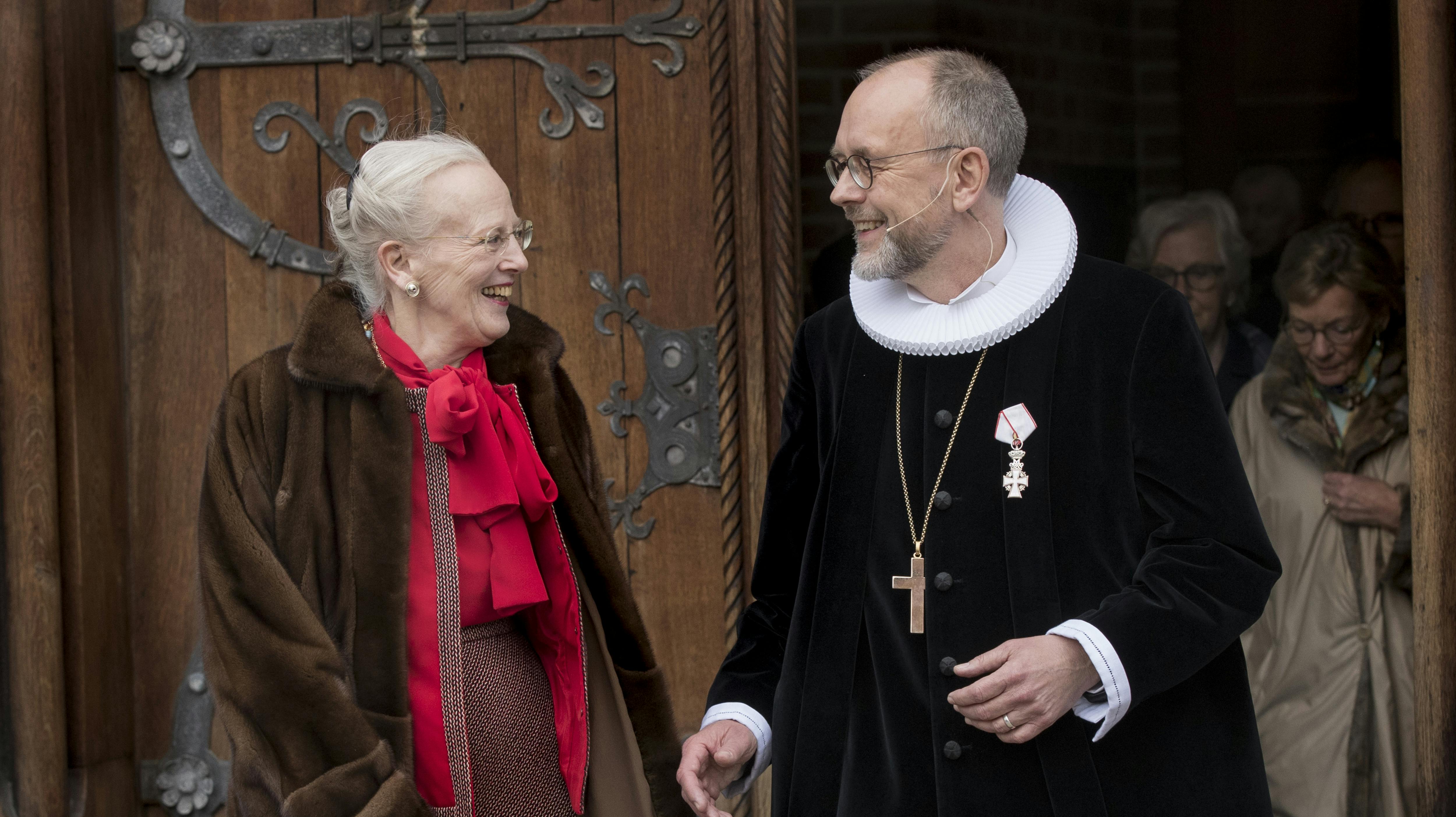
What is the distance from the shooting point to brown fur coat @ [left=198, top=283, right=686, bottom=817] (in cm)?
198

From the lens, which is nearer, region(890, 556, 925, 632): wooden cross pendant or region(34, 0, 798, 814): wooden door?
region(890, 556, 925, 632): wooden cross pendant

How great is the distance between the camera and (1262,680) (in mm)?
3445

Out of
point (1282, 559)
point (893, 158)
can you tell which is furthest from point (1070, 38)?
point (893, 158)

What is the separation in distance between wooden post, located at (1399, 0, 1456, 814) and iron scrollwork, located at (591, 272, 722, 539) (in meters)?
1.39

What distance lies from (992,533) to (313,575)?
928 millimetres

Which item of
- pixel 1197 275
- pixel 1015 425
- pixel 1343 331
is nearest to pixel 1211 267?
pixel 1197 275

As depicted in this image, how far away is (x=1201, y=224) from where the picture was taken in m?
4.12

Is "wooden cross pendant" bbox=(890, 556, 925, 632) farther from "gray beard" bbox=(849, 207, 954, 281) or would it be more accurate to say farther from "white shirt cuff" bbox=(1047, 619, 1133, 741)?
"gray beard" bbox=(849, 207, 954, 281)

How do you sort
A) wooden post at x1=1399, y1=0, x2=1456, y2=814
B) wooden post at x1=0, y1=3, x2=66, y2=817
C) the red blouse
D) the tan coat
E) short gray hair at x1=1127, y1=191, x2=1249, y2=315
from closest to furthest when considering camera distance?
the red blouse → wooden post at x1=1399, y1=0, x2=1456, y2=814 → wooden post at x1=0, y1=3, x2=66, y2=817 → the tan coat → short gray hair at x1=1127, y1=191, x2=1249, y2=315

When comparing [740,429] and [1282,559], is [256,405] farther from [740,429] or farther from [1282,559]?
[1282,559]

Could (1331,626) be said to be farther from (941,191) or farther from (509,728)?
(509,728)

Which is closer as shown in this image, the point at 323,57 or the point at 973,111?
the point at 973,111

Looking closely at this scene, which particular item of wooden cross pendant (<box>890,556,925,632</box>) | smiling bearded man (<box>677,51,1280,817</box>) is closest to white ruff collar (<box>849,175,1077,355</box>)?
smiling bearded man (<box>677,51,1280,817</box>)

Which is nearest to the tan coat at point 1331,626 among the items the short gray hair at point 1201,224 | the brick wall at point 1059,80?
the short gray hair at point 1201,224
